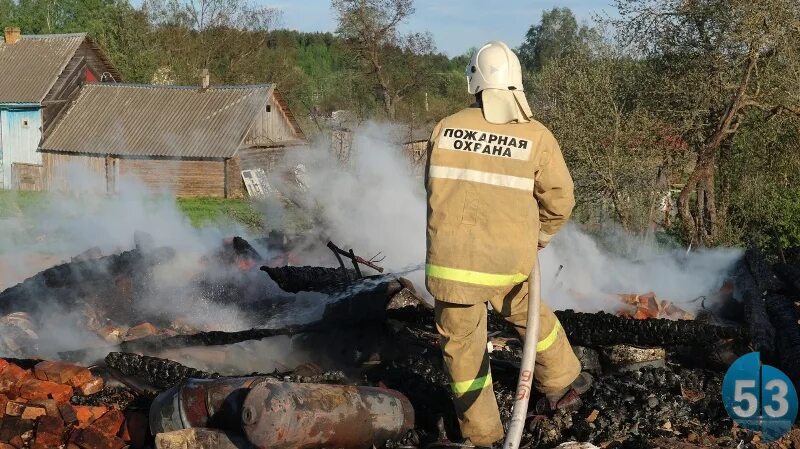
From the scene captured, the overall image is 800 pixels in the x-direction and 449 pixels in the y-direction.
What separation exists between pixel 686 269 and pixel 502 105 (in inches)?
192

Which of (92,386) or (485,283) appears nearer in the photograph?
(485,283)

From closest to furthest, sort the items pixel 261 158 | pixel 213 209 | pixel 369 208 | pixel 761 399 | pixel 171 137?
pixel 761 399, pixel 369 208, pixel 213 209, pixel 171 137, pixel 261 158

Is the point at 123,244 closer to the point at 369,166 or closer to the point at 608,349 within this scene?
the point at 369,166

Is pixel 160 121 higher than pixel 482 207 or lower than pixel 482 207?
higher

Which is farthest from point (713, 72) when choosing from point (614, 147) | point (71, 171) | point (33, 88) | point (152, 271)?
point (33, 88)

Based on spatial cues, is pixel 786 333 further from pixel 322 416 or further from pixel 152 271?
pixel 152 271

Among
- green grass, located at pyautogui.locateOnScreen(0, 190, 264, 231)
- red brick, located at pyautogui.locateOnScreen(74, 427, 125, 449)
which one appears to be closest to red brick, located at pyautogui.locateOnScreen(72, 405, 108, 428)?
red brick, located at pyautogui.locateOnScreen(74, 427, 125, 449)

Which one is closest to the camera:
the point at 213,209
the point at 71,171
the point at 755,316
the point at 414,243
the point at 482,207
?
the point at 482,207

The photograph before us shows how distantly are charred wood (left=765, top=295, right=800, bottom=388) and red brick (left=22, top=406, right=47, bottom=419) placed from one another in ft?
14.8

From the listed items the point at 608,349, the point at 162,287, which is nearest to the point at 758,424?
the point at 608,349

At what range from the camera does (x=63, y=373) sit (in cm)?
569

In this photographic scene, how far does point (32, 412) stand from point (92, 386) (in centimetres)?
53

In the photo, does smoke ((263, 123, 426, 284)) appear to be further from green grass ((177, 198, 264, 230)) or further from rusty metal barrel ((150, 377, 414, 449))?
green grass ((177, 198, 264, 230))

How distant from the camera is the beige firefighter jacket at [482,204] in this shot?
13.7ft
